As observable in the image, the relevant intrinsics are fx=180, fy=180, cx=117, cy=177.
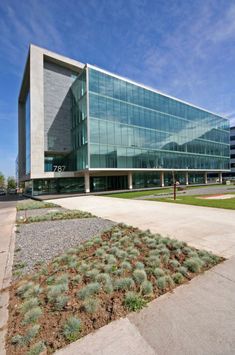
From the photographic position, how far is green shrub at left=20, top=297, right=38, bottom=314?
3.04 m

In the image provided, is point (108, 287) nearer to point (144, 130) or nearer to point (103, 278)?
point (103, 278)

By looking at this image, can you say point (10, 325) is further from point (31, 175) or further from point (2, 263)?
point (31, 175)

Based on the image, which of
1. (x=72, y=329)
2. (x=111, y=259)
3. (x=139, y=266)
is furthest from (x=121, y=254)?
(x=72, y=329)

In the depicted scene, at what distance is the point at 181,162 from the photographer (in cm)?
4672

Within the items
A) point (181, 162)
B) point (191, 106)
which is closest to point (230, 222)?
point (181, 162)

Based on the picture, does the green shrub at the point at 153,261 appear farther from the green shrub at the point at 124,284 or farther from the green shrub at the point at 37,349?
the green shrub at the point at 37,349

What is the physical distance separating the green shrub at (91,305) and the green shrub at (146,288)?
904 mm

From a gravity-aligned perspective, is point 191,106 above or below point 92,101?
above

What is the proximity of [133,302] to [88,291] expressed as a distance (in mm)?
854

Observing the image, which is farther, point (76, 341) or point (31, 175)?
point (31, 175)

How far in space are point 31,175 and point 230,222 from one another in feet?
113

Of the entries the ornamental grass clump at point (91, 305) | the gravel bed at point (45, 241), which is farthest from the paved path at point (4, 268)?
the ornamental grass clump at point (91, 305)

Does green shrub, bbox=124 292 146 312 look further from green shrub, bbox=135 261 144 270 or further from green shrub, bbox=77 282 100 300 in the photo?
green shrub, bbox=135 261 144 270

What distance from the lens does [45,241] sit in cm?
694
